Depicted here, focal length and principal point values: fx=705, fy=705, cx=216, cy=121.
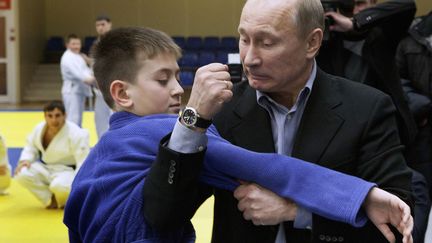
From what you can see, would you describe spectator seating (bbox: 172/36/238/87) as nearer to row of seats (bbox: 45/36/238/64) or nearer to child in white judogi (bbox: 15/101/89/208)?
row of seats (bbox: 45/36/238/64)

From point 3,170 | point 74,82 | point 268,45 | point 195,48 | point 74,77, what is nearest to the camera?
point 268,45

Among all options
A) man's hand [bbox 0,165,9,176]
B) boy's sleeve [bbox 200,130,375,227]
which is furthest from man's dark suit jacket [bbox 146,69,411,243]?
man's hand [bbox 0,165,9,176]

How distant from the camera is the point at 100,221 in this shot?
79.0 inches

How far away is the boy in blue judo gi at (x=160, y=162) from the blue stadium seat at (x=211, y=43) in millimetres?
21070

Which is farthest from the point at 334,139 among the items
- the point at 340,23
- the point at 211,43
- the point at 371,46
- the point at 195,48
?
the point at 211,43

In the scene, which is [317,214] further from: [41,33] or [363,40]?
[41,33]

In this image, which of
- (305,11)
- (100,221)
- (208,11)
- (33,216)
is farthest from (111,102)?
(208,11)

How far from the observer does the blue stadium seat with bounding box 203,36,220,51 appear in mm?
23225

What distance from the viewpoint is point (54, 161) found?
27.1 ft

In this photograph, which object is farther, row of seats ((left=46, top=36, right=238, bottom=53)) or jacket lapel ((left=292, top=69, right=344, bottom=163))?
row of seats ((left=46, top=36, right=238, bottom=53))

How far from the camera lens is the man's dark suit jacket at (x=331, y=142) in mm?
2035

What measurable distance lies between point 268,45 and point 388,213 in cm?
58

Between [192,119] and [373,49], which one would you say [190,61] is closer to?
[373,49]

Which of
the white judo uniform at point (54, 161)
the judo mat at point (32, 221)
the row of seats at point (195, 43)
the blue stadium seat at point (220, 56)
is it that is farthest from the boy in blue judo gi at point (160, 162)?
the row of seats at point (195, 43)
